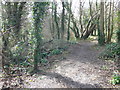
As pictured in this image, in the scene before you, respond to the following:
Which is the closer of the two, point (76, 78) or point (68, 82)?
point (68, 82)

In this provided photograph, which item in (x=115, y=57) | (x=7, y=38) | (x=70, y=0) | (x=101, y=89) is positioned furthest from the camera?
(x=70, y=0)

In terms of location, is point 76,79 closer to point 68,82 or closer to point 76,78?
point 76,78

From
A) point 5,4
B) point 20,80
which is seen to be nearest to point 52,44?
point 5,4

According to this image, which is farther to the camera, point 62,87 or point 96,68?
point 96,68

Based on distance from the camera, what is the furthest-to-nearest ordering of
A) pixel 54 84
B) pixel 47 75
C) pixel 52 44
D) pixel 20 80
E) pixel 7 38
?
1. pixel 52 44
2. pixel 7 38
3. pixel 47 75
4. pixel 20 80
5. pixel 54 84

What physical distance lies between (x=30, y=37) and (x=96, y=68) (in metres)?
4.09

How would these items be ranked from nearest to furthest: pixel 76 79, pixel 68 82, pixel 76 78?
pixel 68 82
pixel 76 79
pixel 76 78

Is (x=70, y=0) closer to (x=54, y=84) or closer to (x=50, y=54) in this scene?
(x=50, y=54)

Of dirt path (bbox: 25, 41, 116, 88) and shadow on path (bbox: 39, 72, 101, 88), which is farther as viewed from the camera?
dirt path (bbox: 25, 41, 116, 88)

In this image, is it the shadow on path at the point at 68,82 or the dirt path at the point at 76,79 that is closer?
the shadow on path at the point at 68,82

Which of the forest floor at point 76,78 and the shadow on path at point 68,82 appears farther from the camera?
the forest floor at point 76,78

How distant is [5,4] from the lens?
8.01m

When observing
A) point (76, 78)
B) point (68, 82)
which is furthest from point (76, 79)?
point (68, 82)

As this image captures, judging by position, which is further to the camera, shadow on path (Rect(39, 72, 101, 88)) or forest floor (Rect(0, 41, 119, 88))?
forest floor (Rect(0, 41, 119, 88))
